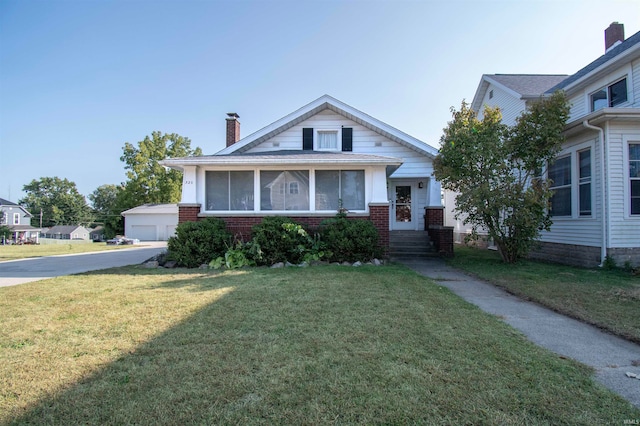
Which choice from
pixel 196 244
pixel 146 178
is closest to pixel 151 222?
pixel 146 178

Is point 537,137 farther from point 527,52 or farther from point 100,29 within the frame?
point 100,29

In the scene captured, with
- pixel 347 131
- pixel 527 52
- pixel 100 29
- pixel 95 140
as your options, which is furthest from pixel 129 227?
pixel 527 52

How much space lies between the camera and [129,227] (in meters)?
34.6

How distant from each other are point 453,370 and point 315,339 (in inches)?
52.5

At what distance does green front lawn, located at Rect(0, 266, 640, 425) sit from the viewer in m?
2.18

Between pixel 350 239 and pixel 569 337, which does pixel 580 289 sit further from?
pixel 350 239

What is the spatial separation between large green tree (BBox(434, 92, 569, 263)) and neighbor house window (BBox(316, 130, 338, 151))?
501 cm

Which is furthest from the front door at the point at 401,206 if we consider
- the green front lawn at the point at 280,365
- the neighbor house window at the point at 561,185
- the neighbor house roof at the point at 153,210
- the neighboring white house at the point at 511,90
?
the neighbor house roof at the point at 153,210

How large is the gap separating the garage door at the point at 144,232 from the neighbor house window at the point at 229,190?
27.5 meters

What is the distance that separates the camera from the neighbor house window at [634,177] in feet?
27.1

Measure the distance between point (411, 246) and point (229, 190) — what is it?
6307 mm

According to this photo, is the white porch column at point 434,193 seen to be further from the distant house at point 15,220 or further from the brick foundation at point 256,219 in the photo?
the distant house at point 15,220

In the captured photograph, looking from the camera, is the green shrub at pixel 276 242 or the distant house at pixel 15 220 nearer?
the green shrub at pixel 276 242

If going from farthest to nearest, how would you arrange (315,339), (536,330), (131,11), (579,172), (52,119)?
(52,119) → (131,11) → (579,172) → (536,330) → (315,339)
